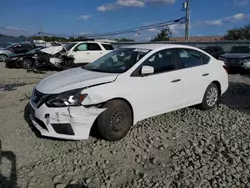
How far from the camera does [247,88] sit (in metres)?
→ 8.00

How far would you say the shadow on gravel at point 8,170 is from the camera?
284cm

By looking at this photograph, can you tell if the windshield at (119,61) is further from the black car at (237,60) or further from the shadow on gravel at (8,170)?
the black car at (237,60)

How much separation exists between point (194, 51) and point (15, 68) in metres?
11.9

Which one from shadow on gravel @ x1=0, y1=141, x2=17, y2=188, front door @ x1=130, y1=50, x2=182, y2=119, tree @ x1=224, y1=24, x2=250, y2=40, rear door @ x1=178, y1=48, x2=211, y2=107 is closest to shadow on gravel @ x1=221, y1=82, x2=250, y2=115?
rear door @ x1=178, y1=48, x2=211, y2=107

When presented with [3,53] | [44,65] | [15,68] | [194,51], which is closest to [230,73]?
[194,51]

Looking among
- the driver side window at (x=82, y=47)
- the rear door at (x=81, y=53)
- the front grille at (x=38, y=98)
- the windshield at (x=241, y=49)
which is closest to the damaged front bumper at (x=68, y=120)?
the front grille at (x=38, y=98)

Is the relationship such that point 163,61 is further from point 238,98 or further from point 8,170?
point 238,98

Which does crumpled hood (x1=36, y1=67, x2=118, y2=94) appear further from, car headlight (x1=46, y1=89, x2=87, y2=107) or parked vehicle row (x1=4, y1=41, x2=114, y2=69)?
parked vehicle row (x1=4, y1=41, x2=114, y2=69)

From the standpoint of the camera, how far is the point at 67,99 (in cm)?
359

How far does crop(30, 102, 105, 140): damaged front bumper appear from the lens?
3.55 meters

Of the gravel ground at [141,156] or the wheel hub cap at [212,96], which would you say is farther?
the wheel hub cap at [212,96]

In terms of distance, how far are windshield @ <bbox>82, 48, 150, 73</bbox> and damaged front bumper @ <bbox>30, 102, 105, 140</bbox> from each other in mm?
1024

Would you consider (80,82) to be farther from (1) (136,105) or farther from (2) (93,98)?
(1) (136,105)

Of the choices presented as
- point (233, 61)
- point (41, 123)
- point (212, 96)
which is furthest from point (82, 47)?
point (41, 123)
